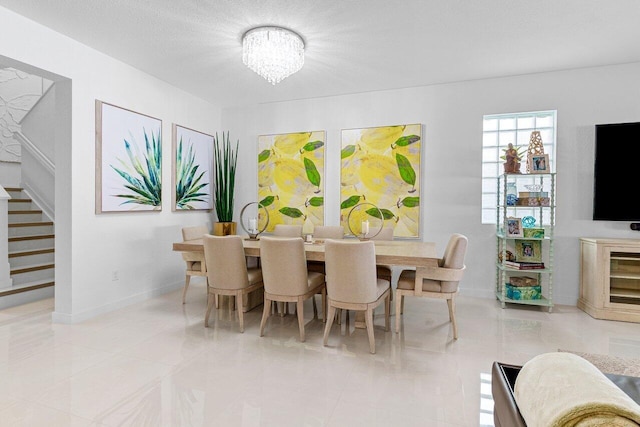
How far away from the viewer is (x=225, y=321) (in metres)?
3.25

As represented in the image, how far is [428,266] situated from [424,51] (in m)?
2.13

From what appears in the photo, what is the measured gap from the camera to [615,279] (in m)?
3.47

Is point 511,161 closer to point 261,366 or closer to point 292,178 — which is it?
point 292,178

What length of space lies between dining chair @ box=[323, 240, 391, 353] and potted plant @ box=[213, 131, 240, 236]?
2.38m

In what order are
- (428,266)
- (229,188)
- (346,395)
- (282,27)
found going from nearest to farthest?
(346,395) < (428,266) < (282,27) < (229,188)

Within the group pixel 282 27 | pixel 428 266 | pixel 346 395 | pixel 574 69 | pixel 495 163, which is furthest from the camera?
pixel 495 163

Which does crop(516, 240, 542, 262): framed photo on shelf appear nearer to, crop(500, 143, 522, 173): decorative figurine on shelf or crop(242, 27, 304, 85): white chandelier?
crop(500, 143, 522, 173): decorative figurine on shelf

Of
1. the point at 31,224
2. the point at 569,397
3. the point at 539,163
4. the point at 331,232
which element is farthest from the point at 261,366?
the point at 31,224

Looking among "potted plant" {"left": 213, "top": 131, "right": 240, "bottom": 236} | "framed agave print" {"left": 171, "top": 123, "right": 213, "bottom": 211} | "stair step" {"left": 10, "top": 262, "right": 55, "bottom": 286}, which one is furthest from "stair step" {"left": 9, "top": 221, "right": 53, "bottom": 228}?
"potted plant" {"left": 213, "top": 131, "right": 240, "bottom": 236}

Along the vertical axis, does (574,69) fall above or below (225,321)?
above

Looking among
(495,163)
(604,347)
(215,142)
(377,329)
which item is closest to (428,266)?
(377,329)

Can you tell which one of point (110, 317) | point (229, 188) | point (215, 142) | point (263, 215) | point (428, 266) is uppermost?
point (215, 142)

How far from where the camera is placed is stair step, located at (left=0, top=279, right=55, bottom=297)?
366 centimetres

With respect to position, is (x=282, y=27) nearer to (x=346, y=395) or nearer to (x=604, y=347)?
(x=346, y=395)
